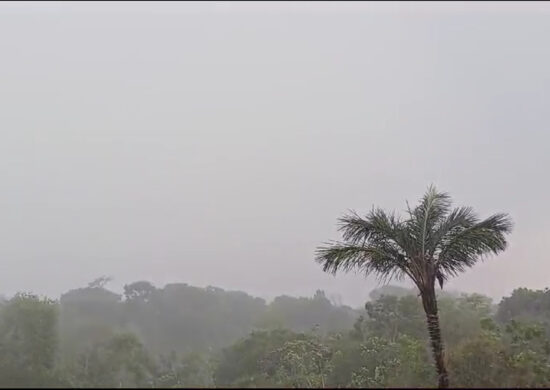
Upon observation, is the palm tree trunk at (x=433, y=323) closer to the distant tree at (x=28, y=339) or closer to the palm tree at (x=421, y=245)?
the palm tree at (x=421, y=245)

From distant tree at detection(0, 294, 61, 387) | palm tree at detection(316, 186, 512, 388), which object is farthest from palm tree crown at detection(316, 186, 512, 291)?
distant tree at detection(0, 294, 61, 387)

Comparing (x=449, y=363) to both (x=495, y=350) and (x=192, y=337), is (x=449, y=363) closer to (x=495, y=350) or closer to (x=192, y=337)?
(x=495, y=350)

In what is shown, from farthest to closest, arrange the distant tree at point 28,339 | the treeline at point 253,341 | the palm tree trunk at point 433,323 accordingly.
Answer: the distant tree at point 28,339 → the treeline at point 253,341 → the palm tree trunk at point 433,323

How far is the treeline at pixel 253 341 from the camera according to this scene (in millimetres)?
19062

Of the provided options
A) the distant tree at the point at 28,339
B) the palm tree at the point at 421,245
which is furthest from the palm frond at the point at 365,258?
the distant tree at the point at 28,339

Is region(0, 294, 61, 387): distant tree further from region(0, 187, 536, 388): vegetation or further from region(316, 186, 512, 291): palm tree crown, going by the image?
region(316, 186, 512, 291): palm tree crown

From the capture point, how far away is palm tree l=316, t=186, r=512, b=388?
17.4 meters

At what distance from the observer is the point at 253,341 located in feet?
115

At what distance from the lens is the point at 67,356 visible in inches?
774

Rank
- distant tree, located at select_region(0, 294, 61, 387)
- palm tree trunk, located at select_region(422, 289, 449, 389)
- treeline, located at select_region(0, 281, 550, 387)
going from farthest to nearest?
distant tree, located at select_region(0, 294, 61, 387)
treeline, located at select_region(0, 281, 550, 387)
palm tree trunk, located at select_region(422, 289, 449, 389)

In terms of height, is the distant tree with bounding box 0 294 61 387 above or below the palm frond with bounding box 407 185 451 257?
below

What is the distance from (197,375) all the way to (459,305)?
30167 millimetres

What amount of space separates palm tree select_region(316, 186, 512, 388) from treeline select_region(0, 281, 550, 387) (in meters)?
3.30

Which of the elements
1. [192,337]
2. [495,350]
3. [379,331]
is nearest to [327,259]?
[495,350]
